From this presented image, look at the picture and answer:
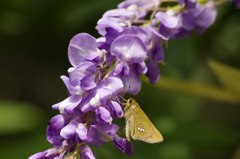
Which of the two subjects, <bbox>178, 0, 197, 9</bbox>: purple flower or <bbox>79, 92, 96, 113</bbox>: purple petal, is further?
<bbox>178, 0, 197, 9</bbox>: purple flower

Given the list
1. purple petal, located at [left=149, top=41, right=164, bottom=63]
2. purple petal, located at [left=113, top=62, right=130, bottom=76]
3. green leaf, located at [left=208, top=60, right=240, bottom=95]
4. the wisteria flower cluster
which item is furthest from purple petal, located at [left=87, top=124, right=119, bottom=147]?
green leaf, located at [left=208, top=60, right=240, bottom=95]

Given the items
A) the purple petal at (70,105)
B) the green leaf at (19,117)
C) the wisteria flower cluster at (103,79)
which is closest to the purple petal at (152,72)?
the wisteria flower cluster at (103,79)

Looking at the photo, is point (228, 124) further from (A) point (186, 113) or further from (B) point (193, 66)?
(B) point (193, 66)

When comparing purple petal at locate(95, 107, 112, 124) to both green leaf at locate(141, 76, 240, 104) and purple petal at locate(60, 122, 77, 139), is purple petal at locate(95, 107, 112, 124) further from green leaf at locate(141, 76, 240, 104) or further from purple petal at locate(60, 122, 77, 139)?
green leaf at locate(141, 76, 240, 104)

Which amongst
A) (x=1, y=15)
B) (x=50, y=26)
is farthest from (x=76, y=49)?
(x=1, y=15)

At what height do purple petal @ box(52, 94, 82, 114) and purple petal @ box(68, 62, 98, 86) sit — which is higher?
purple petal @ box(68, 62, 98, 86)

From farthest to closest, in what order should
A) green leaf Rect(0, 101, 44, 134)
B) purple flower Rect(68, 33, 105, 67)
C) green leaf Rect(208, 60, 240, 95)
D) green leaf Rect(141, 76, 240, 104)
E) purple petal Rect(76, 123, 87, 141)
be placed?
1. green leaf Rect(0, 101, 44, 134)
2. green leaf Rect(141, 76, 240, 104)
3. green leaf Rect(208, 60, 240, 95)
4. purple flower Rect(68, 33, 105, 67)
5. purple petal Rect(76, 123, 87, 141)

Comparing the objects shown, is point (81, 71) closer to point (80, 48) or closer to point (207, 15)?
point (80, 48)
